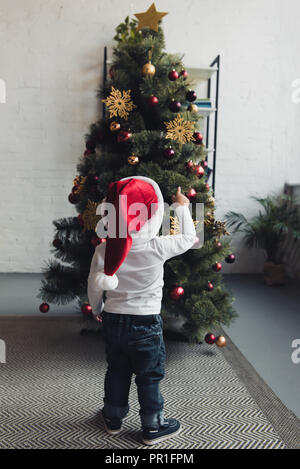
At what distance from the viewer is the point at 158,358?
5.09 feet

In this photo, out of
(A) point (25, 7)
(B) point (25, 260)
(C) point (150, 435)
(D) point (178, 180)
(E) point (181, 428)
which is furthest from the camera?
(B) point (25, 260)

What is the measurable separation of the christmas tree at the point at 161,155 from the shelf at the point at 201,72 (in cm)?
157

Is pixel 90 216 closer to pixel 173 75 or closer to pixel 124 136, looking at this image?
pixel 124 136

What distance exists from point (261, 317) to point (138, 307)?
1687 millimetres

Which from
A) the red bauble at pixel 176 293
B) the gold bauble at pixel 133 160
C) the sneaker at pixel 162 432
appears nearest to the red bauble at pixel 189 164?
the gold bauble at pixel 133 160

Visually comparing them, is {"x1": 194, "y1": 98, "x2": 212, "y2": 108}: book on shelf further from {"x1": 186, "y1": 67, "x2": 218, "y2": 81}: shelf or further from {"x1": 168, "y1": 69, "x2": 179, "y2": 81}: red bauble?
{"x1": 168, "y1": 69, "x2": 179, "y2": 81}: red bauble

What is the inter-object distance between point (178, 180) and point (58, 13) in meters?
2.58

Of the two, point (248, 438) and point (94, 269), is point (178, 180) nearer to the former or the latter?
point (94, 269)

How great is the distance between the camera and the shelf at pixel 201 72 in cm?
372

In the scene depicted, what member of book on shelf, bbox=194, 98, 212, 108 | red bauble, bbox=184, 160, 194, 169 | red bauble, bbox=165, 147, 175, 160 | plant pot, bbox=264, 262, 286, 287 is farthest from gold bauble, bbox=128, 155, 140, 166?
plant pot, bbox=264, 262, 286, 287

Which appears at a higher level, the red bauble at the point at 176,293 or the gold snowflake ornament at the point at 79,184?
the gold snowflake ornament at the point at 79,184

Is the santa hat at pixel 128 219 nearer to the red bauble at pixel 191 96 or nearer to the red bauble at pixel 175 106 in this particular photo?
the red bauble at pixel 175 106

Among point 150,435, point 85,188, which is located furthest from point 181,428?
point 85,188

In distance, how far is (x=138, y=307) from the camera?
152 centimetres
